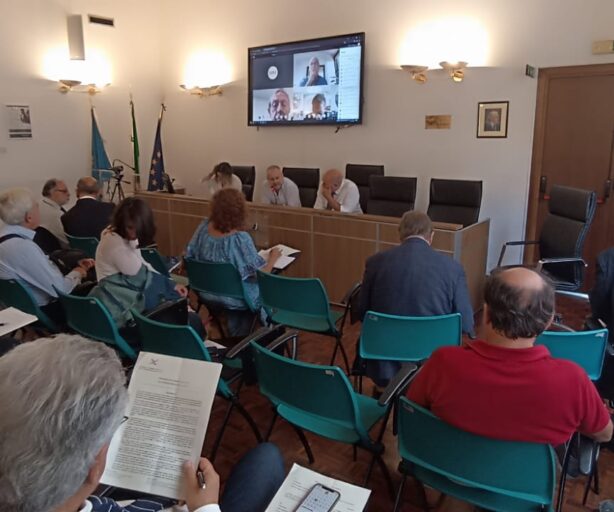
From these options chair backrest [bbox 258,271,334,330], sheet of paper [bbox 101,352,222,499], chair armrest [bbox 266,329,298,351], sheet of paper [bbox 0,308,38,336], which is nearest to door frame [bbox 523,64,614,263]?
chair backrest [bbox 258,271,334,330]

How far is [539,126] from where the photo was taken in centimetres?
514

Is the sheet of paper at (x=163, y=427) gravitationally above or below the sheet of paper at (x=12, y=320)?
above

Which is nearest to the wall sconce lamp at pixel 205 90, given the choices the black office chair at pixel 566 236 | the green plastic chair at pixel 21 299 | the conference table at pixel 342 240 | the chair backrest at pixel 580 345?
the conference table at pixel 342 240

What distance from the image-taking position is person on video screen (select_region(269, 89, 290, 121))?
6707 mm

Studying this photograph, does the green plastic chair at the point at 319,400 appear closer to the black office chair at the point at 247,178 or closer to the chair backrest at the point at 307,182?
the chair backrest at the point at 307,182

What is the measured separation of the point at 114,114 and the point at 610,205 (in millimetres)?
6176

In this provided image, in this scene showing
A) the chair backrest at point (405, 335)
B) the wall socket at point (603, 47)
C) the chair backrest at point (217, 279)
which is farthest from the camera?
the wall socket at point (603, 47)

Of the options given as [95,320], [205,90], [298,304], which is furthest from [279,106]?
[95,320]

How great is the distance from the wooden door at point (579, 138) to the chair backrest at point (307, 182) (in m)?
2.41

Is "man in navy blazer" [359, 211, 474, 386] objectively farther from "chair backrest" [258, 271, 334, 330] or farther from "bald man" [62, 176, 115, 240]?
"bald man" [62, 176, 115, 240]

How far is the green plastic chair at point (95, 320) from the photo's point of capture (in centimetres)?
260

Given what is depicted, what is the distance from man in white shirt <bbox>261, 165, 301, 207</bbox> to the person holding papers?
7.77ft

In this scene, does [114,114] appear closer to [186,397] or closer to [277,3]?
[277,3]

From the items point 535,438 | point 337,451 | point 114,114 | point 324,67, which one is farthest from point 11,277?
point 114,114
